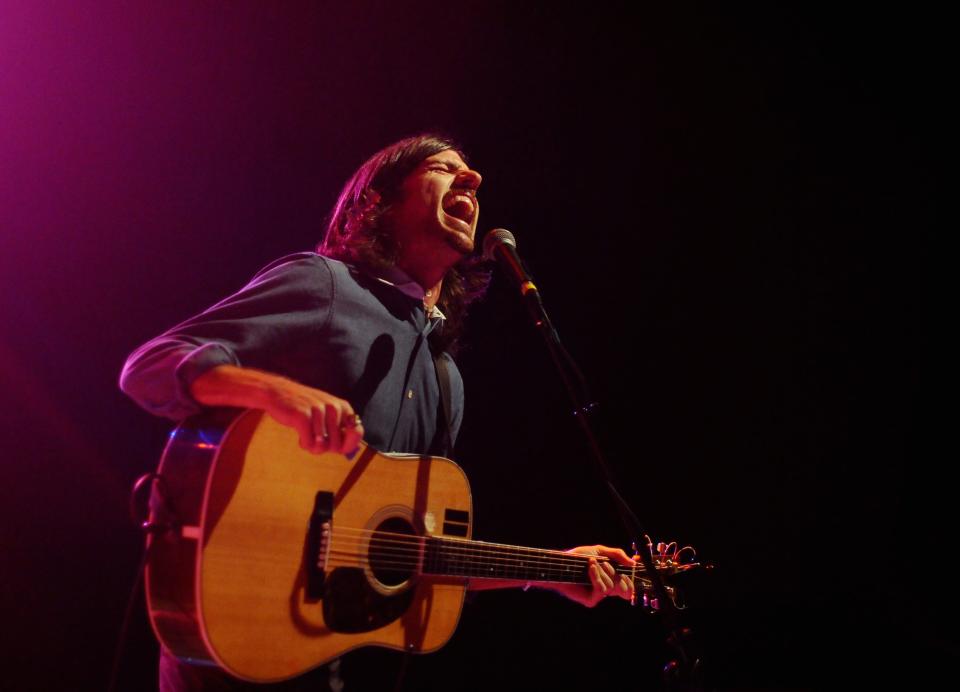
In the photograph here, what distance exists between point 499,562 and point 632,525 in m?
0.48

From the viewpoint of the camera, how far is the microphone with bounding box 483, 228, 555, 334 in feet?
7.37

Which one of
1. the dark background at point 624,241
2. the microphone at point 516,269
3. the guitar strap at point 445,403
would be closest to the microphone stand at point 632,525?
the microphone at point 516,269

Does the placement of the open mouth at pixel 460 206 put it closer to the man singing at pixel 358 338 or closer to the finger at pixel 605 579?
the man singing at pixel 358 338

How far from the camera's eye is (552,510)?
4379mm

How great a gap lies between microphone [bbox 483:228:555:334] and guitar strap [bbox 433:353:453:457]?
460 millimetres

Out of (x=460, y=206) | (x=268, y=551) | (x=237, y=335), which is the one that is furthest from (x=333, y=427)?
(x=460, y=206)

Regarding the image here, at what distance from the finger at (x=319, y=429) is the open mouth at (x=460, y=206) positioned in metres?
1.38

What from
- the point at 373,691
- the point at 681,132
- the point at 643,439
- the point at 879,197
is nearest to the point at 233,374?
the point at 373,691

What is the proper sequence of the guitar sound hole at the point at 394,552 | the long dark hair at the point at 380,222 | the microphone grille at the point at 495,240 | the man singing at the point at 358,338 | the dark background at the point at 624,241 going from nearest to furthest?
1. the man singing at the point at 358,338
2. the guitar sound hole at the point at 394,552
3. the microphone grille at the point at 495,240
4. the long dark hair at the point at 380,222
5. the dark background at the point at 624,241

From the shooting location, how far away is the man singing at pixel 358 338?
64.4 inches

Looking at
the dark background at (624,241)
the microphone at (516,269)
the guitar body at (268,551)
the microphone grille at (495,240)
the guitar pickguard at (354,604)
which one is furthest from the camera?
the dark background at (624,241)

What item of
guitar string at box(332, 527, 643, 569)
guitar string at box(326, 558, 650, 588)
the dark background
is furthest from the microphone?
the dark background

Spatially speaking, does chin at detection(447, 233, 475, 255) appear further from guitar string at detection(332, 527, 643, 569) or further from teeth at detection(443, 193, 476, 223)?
guitar string at detection(332, 527, 643, 569)

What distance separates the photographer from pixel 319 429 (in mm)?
1535
